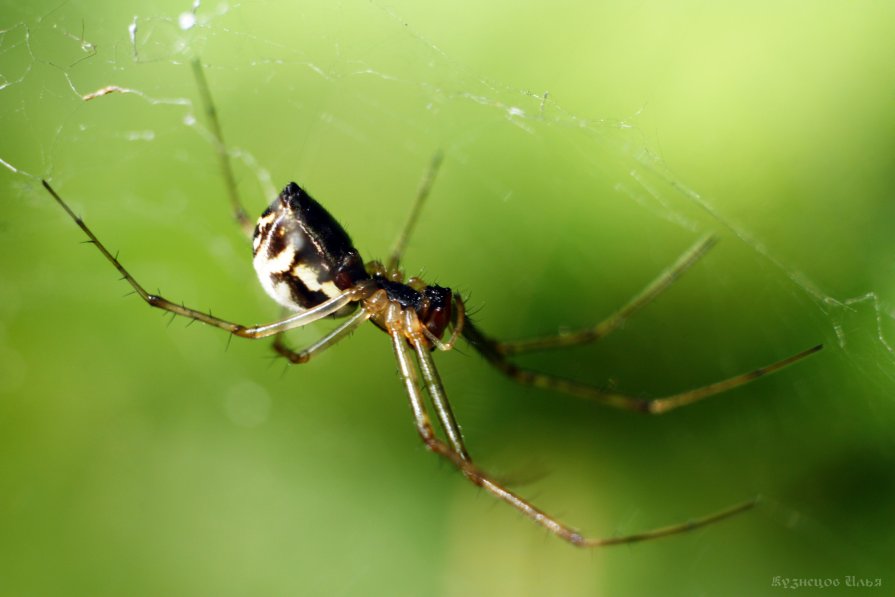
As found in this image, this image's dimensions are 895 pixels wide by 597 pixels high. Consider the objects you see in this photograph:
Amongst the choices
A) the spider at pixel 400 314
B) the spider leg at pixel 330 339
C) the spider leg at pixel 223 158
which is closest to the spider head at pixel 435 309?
the spider at pixel 400 314

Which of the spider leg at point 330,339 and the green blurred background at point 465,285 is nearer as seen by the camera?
the green blurred background at point 465,285

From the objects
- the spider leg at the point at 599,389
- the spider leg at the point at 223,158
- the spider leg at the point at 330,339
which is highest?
the spider leg at the point at 223,158

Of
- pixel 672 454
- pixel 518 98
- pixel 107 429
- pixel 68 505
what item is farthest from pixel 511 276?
pixel 68 505

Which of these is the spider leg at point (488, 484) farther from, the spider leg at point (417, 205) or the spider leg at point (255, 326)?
the spider leg at point (417, 205)

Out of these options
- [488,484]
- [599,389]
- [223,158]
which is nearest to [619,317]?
[599,389]

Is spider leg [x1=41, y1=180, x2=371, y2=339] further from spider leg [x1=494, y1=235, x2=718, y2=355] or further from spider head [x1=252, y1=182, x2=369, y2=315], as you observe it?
spider leg [x1=494, y1=235, x2=718, y2=355]

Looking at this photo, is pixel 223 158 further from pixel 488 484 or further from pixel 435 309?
pixel 488 484

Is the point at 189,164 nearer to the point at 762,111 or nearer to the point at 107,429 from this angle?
the point at 107,429
